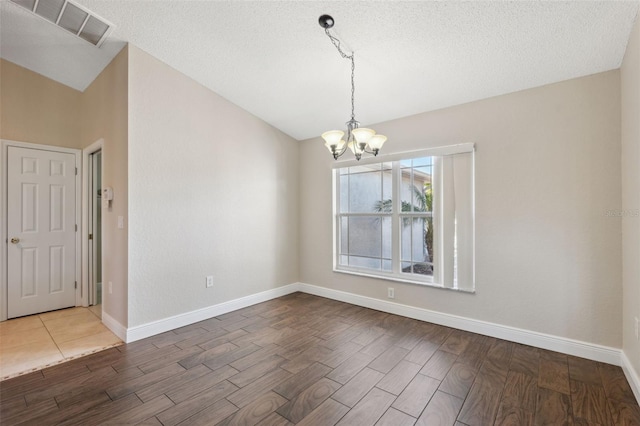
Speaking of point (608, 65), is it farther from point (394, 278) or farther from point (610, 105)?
point (394, 278)

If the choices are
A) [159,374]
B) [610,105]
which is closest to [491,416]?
[159,374]

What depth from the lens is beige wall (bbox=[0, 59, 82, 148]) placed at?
3457mm

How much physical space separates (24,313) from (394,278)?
4581mm

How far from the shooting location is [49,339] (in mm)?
2898

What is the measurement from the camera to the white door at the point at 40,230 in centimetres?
348

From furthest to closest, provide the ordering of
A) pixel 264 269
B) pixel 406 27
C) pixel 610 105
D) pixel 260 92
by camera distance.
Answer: pixel 264 269, pixel 260 92, pixel 610 105, pixel 406 27

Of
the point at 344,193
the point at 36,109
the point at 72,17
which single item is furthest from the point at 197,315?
the point at 36,109

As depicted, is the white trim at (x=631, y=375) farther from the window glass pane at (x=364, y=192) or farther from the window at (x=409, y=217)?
the window glass pane at (x=364, y=192)

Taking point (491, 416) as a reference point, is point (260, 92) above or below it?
above

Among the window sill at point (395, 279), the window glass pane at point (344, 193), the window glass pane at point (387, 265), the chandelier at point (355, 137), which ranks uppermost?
the chandelier at point (355, 137)

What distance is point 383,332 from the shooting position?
10.1 ft

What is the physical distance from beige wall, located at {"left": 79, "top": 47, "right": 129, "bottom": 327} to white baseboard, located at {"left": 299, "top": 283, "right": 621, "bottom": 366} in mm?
2719

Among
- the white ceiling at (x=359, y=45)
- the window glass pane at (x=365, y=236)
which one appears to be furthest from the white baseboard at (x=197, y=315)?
the white ceiling at (x=359, y=45)

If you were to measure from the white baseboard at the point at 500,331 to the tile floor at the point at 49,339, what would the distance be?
9.48 ft
